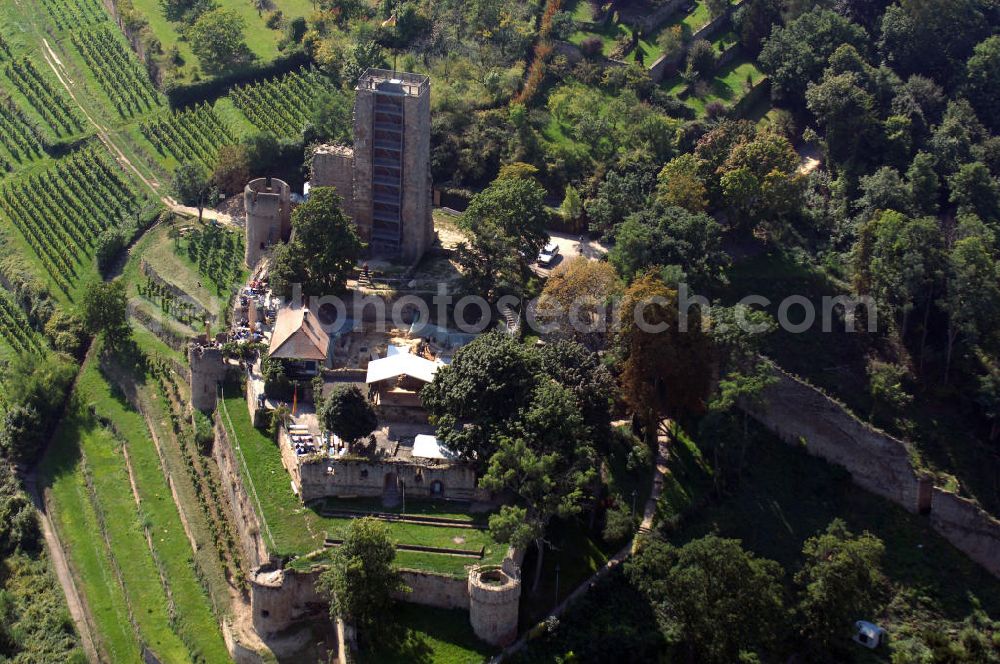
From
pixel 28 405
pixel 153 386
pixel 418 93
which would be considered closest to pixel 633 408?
pixel 418 93

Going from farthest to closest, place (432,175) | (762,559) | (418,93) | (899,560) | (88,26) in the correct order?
(88,26)
(432,175)
(418,93)
(899,560)
(762,559)

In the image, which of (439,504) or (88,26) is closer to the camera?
(439,504)

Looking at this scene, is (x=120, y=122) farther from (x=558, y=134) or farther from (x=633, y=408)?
(x=633, y=408)

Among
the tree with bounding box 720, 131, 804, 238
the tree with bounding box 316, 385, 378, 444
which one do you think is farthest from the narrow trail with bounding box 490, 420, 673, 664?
the tree with bounding box 720, 131, 804, 238

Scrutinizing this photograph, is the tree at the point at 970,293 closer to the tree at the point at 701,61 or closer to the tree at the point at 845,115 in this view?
the tree at the point at 845,115

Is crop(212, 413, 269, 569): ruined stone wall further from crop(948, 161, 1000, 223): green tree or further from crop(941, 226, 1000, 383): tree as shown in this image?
crop(948, 161, 1000, 223): green tree

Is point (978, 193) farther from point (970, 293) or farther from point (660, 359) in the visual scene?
point (660, 359)
